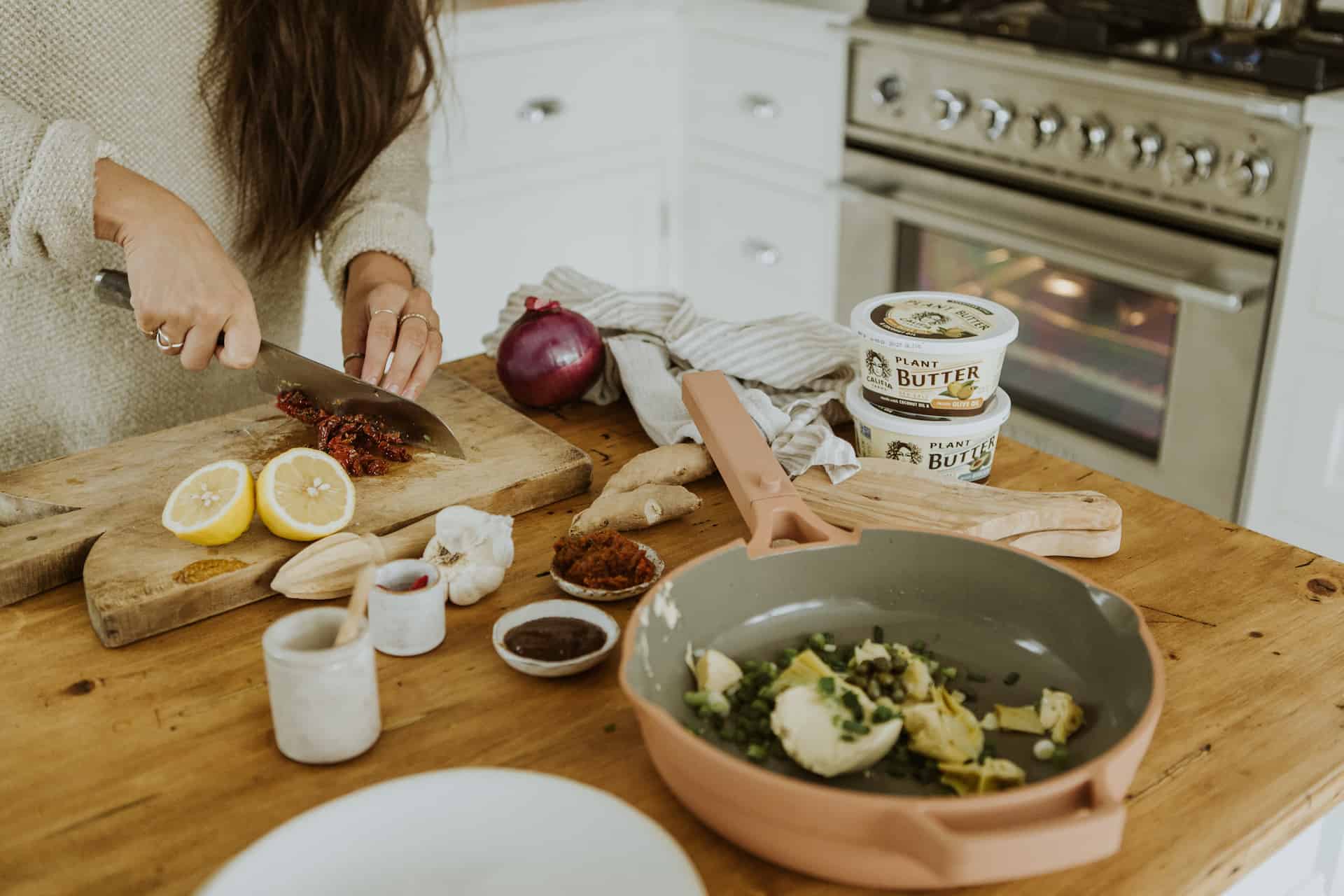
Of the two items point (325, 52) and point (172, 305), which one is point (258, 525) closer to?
point (172, 305)

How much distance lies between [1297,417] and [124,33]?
1816mm

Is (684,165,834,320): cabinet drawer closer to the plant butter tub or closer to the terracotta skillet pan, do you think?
the plant butter tub

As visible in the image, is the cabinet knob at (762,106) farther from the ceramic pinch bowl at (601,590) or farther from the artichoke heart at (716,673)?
the artichoke heart at (716,673)

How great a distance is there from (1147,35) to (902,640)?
1.79 m

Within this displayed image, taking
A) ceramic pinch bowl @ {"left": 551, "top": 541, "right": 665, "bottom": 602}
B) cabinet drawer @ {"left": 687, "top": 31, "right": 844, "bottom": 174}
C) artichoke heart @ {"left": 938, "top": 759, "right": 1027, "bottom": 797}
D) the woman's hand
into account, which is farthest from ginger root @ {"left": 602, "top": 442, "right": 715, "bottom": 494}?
cabinet drawer @ {"left": 687, "top": 31, "right": 844, "bottom": 174}

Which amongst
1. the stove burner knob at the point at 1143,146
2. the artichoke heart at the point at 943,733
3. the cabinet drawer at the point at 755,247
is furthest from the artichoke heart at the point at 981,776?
the cabinet drawer at the point at 755,247

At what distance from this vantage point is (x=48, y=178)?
1117mm

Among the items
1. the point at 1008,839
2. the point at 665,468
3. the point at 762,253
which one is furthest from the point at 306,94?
the point at 762,253

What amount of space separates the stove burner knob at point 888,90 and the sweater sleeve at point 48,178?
1.78 meters

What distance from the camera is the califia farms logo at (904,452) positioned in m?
1.14

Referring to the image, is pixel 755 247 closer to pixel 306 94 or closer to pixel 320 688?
pixel 306 94

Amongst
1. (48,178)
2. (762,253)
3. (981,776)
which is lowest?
(762,253)

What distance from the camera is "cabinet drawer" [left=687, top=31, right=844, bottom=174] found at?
2.72 m

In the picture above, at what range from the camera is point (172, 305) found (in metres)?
1.12
